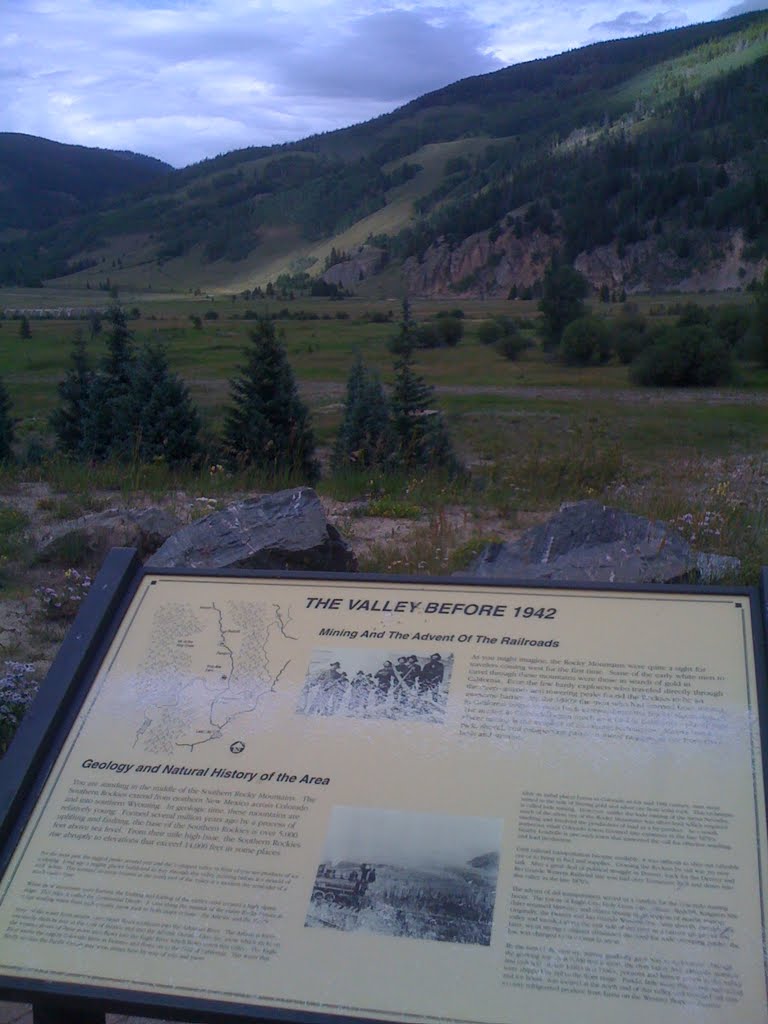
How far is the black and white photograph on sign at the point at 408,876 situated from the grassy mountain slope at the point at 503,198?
6643cm

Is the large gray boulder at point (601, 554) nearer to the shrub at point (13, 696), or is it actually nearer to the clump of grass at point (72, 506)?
the shrub at point (13, 696)

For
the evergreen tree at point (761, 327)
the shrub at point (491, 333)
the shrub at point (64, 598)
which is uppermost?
the shrub at point (491, 333)

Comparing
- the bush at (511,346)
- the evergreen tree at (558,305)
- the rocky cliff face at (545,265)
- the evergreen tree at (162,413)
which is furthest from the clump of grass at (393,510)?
the rocky cliff face at (545,265)

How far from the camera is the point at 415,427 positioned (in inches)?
514

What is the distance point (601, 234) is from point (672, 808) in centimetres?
7529

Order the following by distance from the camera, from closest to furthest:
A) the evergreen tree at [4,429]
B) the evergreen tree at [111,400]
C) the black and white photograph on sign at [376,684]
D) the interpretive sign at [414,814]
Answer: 1. the interpretive sign at [414,814]
2. the black and white photograph on sign at [376,684]
3. the evergreen tree at [111,400]
4. the evergreen tree at [4,429]

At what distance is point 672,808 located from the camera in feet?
8.13

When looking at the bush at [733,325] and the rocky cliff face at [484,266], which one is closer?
the bush at [733,325]

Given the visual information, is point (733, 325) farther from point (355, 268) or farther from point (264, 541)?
point (355, 268)

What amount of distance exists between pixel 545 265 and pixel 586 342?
141 feet

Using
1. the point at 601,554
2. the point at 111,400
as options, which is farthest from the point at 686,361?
the point at 601,554

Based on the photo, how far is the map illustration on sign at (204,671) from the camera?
2.84 m

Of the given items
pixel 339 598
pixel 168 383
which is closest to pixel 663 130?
pixel 168 383

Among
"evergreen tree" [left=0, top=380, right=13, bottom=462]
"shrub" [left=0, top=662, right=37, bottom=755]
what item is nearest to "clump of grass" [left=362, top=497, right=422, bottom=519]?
"shrub" [left=0, top=662, right=37, bottom=755]
